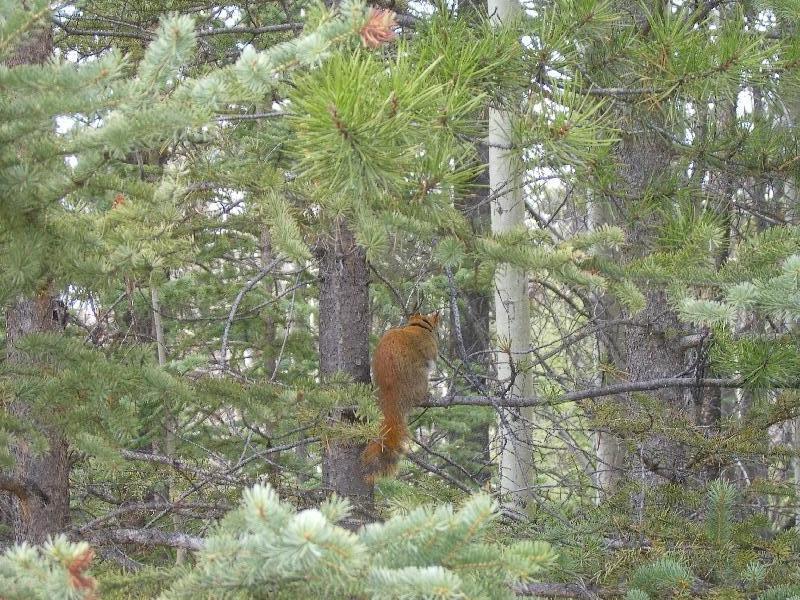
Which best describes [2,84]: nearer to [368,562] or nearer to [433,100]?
[433,100]

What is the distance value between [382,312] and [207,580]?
8.54 metres

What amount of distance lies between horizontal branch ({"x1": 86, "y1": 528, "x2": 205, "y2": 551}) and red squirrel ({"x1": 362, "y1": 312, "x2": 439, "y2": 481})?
1600 mm

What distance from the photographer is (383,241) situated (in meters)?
3.19

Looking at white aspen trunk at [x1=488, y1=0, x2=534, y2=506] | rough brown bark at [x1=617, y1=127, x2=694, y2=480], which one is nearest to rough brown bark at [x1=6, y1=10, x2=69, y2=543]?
white aspen trunk at [x1=488, y1=0, x2=534, y2=506]

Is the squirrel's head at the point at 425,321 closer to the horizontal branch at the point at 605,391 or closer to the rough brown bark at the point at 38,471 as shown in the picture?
the horizontal branch at the point at 605,391

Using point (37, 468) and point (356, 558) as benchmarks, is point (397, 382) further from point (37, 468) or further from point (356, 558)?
point (356, 558)

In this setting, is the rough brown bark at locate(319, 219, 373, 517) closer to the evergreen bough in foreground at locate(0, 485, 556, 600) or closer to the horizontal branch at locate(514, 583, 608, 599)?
the horizontal branch at locate(514, 583, 608, 599)

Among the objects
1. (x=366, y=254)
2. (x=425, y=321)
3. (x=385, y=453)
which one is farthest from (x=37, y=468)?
(x=425, y=321)

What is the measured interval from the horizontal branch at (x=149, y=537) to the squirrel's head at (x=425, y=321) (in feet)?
9.78

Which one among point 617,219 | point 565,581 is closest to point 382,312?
point 617,219

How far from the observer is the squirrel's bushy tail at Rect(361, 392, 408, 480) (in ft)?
16.5

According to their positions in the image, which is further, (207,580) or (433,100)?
(433,100)

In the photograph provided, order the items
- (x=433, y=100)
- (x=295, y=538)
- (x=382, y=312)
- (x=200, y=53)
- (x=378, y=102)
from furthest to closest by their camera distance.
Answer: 1. (x=382, y=312)
2. (x=200, y=53)
3. (x=433, y=100)
4. (x=378, y=102)
5. (x=295, y=538)

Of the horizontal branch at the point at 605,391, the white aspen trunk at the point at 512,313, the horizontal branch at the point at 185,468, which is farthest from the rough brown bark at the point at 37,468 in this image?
the white aspen trunk at the point at 512,313
